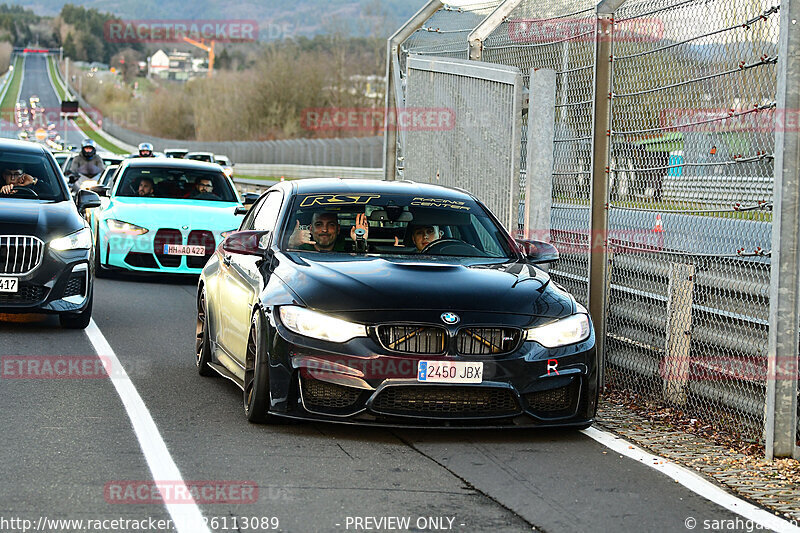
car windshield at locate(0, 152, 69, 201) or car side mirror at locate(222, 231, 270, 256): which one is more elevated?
car windshield at locate(0, 152, 69, 201)

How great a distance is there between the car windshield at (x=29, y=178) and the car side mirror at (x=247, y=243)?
504 centimetres

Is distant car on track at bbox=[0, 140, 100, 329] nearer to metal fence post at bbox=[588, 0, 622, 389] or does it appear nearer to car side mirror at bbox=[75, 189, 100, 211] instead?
car side mirror at bbox=[75, 189, 100, 211]

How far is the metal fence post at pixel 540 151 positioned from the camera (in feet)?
34.0

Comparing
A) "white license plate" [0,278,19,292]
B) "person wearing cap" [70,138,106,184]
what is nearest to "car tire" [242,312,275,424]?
"white license plate" [0,278,19,292]

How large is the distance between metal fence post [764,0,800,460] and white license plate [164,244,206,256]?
10987 millimetres

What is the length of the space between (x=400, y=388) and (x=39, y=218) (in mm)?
5971

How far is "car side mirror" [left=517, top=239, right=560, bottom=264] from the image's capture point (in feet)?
27.5

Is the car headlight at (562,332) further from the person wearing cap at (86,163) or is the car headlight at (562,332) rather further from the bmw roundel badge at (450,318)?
the person wearing cap at (86,163)

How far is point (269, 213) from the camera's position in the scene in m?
8.94

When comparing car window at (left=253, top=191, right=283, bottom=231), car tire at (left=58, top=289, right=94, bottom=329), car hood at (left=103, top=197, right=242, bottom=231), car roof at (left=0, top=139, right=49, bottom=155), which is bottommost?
car tire at (left=58, top=289, right=94, bottom=329)

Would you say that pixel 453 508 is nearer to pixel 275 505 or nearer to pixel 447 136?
pixel 275 505

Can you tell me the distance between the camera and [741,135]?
749cm

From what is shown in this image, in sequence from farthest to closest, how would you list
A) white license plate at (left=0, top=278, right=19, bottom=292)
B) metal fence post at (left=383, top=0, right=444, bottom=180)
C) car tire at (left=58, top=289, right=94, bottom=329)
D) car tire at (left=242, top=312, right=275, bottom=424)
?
1. metal fence post at (left=383, top=0, right=444, bottom=180)
2. car tire at (left=58, top=289, right=94, bottom=329)
3. white license plate at (left=0, top=278, right=19, bottom=292)
4. car tire at (left=242, top=312, right=275, bottom=424)

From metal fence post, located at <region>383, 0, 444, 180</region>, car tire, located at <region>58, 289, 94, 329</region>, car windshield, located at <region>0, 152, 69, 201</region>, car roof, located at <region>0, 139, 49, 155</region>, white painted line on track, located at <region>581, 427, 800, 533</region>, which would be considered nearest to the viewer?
white painted line on track, located at <region>581, 427, 800, 533</region>
